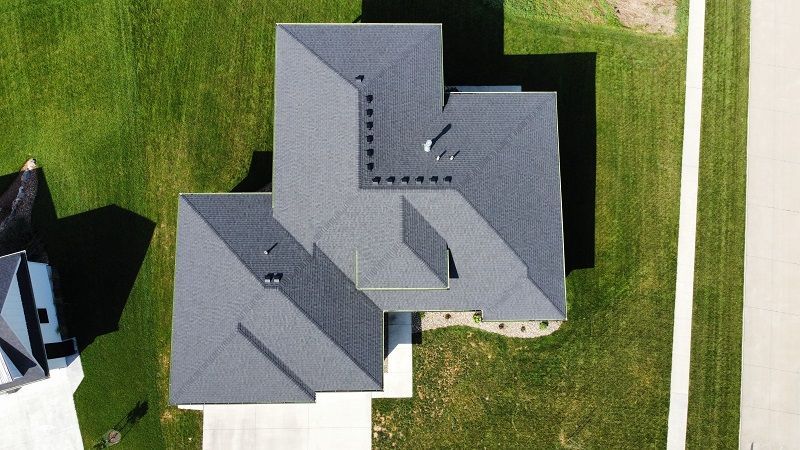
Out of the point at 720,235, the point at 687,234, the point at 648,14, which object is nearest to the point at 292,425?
the point at 687,234

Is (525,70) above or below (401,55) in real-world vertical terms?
below

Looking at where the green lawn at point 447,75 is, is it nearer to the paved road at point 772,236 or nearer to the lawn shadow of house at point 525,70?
the lawn shadow of house at point 525,70

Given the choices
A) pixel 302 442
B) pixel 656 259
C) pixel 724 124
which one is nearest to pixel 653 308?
pixel 656 259

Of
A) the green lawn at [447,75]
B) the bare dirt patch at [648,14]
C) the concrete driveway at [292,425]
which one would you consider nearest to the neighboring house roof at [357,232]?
the concrete driveway at [292,425]

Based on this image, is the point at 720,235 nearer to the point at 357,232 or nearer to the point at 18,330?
the point at 357,232

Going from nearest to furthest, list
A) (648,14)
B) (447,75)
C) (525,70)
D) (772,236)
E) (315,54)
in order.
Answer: (315,54) < (772,236) < (447,75) < (525,70) < (648,14)

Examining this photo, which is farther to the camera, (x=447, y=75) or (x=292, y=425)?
(x=447, y=75)

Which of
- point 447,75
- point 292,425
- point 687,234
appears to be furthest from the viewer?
point 447,75
